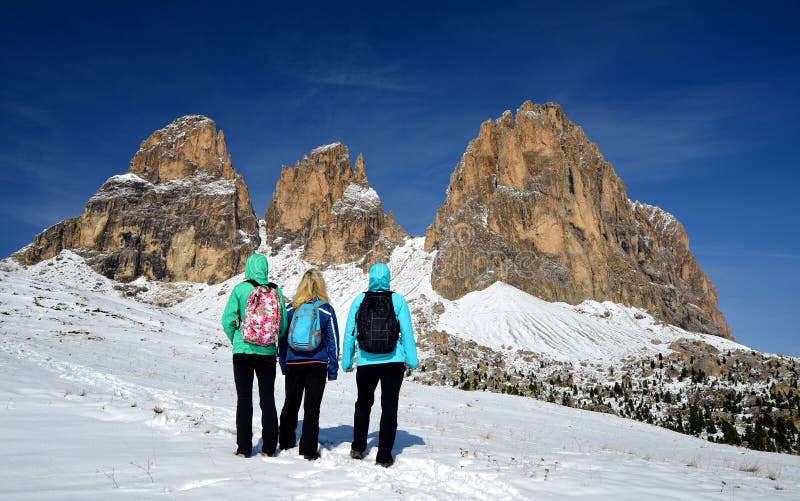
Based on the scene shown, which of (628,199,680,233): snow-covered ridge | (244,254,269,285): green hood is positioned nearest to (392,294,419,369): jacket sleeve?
(244,254,269,285): green hood

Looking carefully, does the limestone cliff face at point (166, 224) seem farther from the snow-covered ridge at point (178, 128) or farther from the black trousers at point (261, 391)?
the black trousers at point (261, 391)

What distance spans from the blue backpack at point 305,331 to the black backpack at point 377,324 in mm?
507

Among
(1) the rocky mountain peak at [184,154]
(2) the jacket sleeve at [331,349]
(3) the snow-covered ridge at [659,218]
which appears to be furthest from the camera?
(1) the rocky mountain peak at [184,154]

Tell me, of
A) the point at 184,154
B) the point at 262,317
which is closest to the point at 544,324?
the point at 262,317

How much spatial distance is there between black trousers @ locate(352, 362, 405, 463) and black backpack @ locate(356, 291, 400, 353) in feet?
0.84

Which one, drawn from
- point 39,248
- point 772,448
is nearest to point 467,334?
point 772,448

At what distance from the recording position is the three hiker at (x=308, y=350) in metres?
5.81

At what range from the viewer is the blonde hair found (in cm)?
607

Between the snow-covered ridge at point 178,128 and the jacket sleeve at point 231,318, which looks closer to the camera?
the jacket sleeve at point 231,318

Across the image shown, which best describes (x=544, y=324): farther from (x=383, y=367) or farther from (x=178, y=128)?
(x=178, y=128)

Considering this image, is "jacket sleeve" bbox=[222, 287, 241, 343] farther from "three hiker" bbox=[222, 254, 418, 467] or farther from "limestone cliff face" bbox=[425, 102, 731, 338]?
"limestone cliff face" bbox=[425, 102, 731, 338]

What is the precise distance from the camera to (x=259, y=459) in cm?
559

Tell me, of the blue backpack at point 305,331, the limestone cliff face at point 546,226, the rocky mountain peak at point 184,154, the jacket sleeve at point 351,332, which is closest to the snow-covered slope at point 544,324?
the limestone cliff face at point 546,226

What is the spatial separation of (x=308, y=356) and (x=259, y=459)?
123cm
